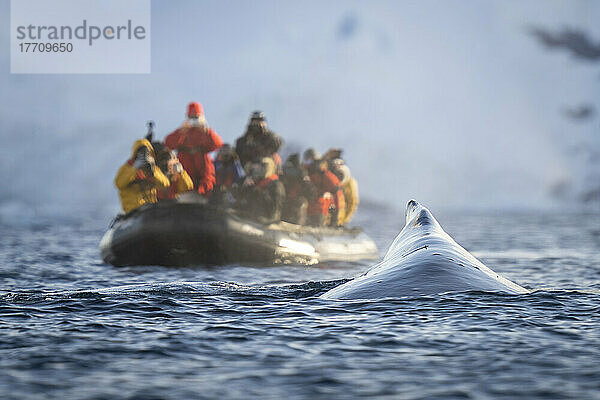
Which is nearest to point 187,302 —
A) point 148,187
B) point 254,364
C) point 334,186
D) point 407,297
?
point 407,297

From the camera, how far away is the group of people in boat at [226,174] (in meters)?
18.9

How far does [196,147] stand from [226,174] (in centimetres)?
107

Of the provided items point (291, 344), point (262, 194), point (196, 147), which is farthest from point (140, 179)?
point (291, 344)

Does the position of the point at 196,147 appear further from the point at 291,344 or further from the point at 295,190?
the point at 291,344

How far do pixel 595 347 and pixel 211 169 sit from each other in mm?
13807

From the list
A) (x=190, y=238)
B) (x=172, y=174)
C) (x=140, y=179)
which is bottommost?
(x=190, y=238)

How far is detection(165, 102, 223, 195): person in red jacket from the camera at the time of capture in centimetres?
1977

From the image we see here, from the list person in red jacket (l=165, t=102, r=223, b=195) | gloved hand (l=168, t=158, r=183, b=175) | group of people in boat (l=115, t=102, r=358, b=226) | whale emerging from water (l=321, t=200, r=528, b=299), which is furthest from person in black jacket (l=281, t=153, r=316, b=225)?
whale emerging from water (l=321, t=200, r=528, b=299)

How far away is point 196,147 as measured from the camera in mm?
19797

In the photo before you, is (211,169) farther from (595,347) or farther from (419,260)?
(595,347)

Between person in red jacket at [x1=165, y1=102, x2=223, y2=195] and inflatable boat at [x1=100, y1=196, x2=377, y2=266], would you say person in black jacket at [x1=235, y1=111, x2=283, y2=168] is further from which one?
inflatable boat at [x1=100, y1=196, x2=377, y2=266]

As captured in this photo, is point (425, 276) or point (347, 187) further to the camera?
point (347, 187)

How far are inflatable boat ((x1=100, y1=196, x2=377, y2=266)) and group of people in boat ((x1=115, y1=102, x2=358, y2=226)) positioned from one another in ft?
2.07

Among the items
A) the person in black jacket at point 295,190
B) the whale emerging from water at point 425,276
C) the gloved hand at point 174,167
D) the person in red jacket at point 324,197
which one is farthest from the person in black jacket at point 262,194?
the whale emerging from water at point 425,276
